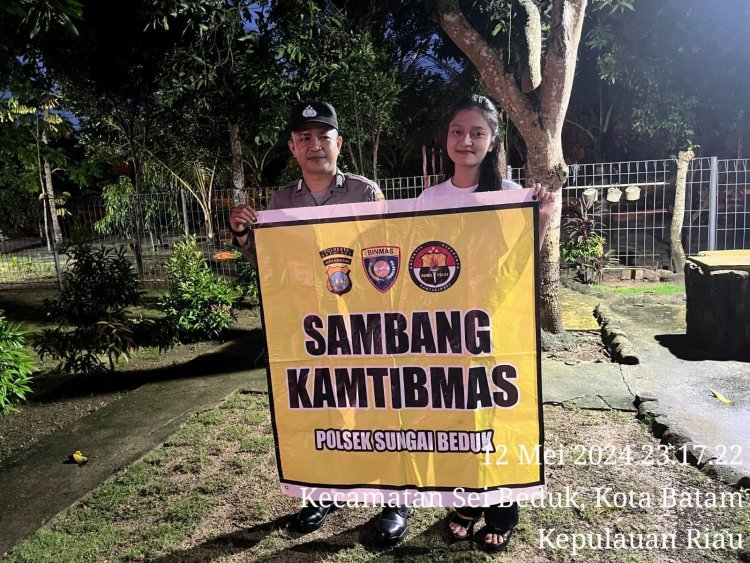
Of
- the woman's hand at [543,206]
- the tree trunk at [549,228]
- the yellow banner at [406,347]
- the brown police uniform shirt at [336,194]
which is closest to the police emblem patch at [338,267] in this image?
the yellow banner at [406,347]

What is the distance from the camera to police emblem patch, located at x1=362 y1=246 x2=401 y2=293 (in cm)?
230

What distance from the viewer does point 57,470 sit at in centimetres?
344

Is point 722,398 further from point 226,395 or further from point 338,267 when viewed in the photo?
point 226,395

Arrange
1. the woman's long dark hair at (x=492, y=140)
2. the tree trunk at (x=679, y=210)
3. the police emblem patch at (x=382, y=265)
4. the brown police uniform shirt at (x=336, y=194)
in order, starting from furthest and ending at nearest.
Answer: the tree trunk at (x=679, y=210), the brown police uniform shirt at (x=336, y=194), the woman's long dark hair at (x=492, y=140), the police emblem patch at (x=382, y=265)

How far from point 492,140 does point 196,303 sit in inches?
188

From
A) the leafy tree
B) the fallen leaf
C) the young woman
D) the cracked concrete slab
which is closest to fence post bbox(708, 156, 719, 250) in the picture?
the cracked concrete slab

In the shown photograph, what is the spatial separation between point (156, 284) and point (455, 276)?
30.1 feet

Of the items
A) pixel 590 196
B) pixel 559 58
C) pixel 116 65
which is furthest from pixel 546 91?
pixel 116 65

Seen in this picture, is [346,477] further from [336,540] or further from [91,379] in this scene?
[91,379]

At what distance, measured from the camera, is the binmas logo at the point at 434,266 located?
2258 millimetres

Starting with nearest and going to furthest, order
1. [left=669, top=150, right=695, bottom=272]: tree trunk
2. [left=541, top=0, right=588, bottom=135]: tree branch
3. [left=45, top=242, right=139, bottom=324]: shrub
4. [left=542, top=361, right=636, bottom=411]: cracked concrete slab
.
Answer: [left=542, top=361, right=636, bottom=411]: cracked concrete slab, [left=45, top=242, right=139, bottom=324]: shrub, [left=541, top=0, right=588, bottom=135]: tree branch, [left=669, top=150, right=695, bottom=272]: tree trunk

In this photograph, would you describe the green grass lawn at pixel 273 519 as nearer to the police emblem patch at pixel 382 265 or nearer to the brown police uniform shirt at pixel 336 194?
the police emblem patch at pixel 382 265

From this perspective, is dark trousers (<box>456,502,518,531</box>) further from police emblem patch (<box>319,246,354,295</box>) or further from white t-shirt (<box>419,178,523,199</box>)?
white t-shirt (<box>419,178,523,199</box>)

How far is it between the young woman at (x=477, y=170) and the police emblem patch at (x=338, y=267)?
42 centimetres
